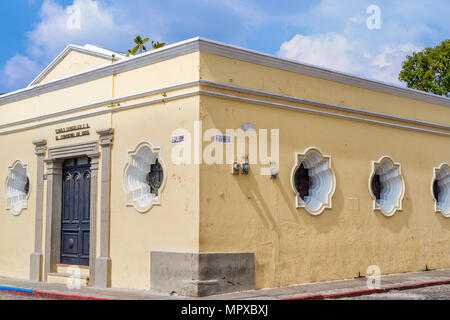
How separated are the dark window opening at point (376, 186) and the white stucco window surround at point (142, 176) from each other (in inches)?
222

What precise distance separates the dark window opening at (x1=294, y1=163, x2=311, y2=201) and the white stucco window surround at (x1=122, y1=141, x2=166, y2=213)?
10.1ft

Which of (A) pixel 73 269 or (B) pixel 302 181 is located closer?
(B) pixel 302 181

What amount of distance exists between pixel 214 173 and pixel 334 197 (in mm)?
3477

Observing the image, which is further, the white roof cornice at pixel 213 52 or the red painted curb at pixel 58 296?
the white roof cornice at pixel 213 52

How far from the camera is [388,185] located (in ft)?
53.2

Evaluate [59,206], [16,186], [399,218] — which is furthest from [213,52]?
[16,186]

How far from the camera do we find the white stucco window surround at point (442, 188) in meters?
17.4

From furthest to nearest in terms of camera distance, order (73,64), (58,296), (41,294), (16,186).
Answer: (16,186), (73,64), (41,294), (58,296)

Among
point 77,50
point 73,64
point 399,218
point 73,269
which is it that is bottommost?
point 73,269

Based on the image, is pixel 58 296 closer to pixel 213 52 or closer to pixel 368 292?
pixel 213 52

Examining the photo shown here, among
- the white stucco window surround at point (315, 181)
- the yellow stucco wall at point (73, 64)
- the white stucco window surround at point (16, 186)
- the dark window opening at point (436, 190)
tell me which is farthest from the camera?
the dark window opening at point (436, 190)

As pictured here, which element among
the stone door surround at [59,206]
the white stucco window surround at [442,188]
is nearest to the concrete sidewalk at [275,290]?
the stone door surround at [59,206]

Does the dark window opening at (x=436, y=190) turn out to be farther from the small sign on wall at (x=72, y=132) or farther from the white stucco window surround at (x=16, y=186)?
the white stucco window surround at (x=16, y=186)

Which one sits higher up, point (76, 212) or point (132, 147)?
point (132, 147)
